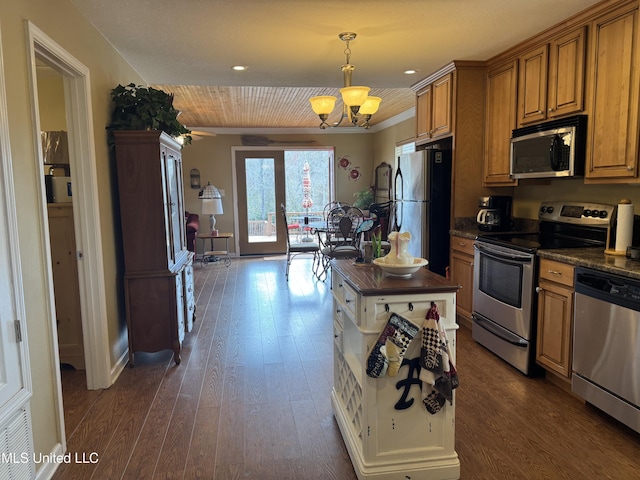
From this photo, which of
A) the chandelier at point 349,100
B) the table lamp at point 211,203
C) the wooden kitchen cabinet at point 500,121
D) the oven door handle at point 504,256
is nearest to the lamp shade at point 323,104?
the chandelier at point 349,100

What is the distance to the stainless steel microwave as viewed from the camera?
9.57 feet

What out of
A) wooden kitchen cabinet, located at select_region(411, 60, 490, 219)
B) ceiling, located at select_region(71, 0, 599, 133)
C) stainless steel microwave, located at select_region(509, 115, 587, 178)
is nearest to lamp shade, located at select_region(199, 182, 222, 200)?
ceiling, located at select_region(71, 0, 599, 133)

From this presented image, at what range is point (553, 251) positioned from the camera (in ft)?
9.09

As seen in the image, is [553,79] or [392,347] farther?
[553,79]

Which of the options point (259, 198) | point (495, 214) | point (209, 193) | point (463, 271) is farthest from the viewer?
point (259, 198)

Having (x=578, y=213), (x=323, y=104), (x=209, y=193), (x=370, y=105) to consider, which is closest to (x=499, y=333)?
(x=578, y=213)

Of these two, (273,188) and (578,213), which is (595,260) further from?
(273,188)

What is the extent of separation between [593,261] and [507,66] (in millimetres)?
2004

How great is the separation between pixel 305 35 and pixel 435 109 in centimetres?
179

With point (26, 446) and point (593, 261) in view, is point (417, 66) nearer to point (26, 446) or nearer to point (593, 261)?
point (593, 261)

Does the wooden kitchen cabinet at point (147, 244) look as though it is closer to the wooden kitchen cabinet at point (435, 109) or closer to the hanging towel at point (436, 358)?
the hanging towel at point (436, 358)

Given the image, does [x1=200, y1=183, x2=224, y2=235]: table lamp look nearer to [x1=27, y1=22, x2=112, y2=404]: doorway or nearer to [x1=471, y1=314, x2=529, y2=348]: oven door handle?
[x1=27, y1=22, x2=112, y2=404]: doorway

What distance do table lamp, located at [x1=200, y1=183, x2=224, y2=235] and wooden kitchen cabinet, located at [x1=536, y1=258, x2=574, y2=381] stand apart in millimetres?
5907

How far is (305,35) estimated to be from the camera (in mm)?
3139
